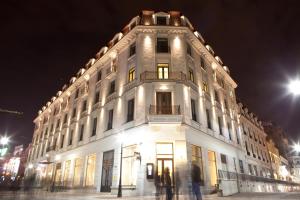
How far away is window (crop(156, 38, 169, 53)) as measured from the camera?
1997 centimetres

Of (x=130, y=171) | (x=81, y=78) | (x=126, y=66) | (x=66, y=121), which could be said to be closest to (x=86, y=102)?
(x=81, y=78)

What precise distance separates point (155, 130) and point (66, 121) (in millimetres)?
18962

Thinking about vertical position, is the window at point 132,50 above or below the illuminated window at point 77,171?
above

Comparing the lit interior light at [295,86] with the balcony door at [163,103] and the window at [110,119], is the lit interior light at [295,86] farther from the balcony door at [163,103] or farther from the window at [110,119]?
the window at [110,119]

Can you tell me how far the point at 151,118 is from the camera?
15.9 metres

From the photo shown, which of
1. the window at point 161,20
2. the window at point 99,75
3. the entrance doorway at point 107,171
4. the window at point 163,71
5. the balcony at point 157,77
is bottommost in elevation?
the entrance doorway at point 107,171

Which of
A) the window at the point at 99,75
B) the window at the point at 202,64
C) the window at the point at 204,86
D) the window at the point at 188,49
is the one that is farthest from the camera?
the window at the point at 99,75

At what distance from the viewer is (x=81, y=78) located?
95.0 ft

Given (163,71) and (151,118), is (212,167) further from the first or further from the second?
(163,71)

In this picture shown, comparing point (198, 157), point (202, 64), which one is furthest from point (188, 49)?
point (198, 157)

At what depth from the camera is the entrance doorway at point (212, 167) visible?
58.8 ft

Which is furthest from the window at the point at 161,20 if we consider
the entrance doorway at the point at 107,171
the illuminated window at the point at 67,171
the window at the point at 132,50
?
the illuminated window at the point at 67,171

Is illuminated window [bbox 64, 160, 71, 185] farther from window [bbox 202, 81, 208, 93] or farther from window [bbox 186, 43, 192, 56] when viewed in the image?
window [bbox 186, 43, 192, 56]

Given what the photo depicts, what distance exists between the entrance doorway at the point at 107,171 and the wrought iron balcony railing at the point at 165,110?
5.80 metres
